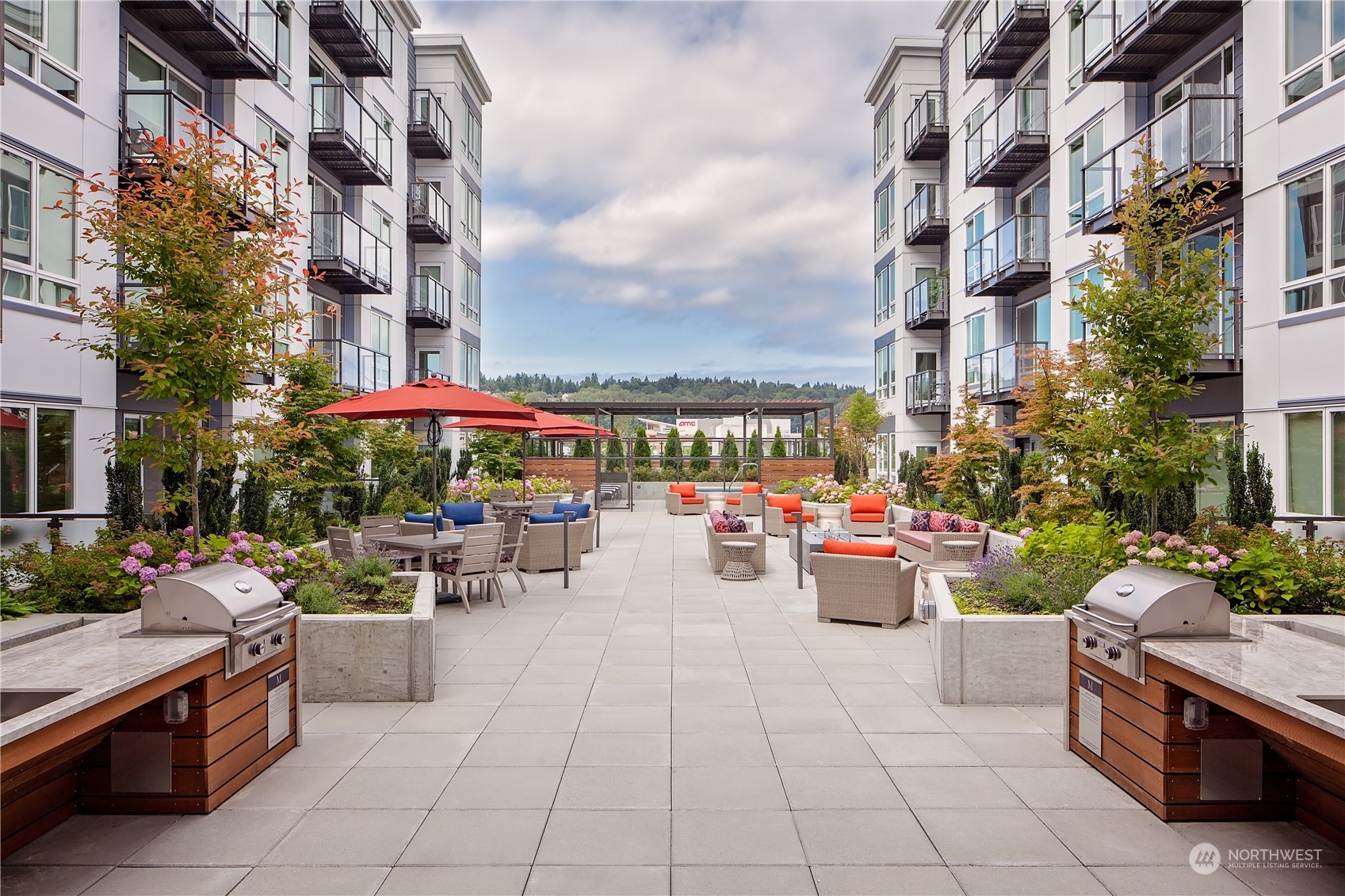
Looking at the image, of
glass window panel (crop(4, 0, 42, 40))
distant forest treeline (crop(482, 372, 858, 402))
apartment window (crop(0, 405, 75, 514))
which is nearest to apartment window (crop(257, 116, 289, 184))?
glass window panel (crop(4, 0, 42, 40))

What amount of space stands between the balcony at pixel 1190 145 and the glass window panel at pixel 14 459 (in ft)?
47.4

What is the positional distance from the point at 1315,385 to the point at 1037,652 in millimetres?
7298

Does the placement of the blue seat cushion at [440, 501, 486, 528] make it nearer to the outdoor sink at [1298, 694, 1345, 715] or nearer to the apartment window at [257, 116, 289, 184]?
the apartment window at [257, 116, 289, 184]

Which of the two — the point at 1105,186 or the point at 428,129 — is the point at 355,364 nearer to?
the point at 428,129

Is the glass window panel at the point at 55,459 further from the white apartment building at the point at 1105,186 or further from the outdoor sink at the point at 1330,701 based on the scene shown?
the white apartment building at the point at 1105,186

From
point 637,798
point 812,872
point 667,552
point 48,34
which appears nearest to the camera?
point 812,872

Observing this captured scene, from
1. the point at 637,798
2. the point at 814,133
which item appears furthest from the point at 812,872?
the point at 814,133

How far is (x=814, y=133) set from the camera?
2677 cm

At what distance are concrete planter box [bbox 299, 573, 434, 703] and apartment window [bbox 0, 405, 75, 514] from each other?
6280mm

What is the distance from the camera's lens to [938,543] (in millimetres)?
10758

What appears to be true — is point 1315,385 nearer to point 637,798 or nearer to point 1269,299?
point 1269,299

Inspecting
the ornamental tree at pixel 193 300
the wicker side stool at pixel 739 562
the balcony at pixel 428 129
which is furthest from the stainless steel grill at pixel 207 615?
the balcony at pixel 428 129

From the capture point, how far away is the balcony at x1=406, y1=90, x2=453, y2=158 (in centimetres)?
2355

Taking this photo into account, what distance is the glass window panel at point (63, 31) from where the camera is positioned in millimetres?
9812
